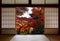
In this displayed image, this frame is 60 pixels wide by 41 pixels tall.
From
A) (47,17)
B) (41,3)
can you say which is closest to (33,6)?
(41,3)

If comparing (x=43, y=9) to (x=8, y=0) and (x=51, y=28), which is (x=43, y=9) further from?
(x=8, y=0)

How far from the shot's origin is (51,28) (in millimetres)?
8664

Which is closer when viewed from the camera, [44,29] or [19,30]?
[44,29]

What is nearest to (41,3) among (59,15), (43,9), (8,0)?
(43,9)

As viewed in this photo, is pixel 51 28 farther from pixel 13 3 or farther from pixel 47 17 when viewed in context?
pixel 13 3

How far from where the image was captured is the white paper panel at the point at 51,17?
865 cm

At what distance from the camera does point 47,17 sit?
868cm

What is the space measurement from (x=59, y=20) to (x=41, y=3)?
1.42 meters

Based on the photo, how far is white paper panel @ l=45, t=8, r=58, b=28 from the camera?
28.4ft

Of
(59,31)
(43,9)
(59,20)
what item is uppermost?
(43,9)

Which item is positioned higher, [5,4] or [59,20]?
[5,4]

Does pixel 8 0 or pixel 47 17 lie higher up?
pixel 8 0

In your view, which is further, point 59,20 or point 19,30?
point 19,30

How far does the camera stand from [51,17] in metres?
8.71
